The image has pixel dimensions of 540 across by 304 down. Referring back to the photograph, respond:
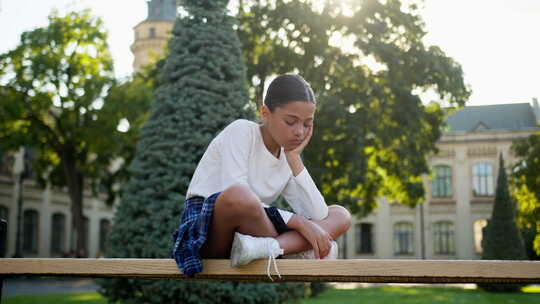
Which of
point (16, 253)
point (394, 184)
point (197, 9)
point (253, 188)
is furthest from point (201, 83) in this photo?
point (16, 253)

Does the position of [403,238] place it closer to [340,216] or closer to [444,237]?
[444,237]

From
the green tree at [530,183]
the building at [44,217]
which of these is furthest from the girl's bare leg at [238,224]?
the building at [44,217]

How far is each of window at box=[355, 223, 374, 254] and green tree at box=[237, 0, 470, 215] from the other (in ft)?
78.4

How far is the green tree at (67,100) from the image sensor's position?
23750 millimetres

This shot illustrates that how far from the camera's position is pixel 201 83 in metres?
8.38

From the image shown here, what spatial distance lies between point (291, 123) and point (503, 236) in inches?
698

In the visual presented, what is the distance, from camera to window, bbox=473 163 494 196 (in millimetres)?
41719

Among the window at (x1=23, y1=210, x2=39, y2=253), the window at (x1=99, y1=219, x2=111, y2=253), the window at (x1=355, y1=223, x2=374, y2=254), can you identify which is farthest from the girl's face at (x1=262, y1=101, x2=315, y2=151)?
the window at (x1=355, y1=223, x2=374, y2=254)

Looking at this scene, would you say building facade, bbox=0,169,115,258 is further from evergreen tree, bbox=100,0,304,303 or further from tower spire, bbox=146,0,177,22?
tower spire, bbox=146,0,177,22

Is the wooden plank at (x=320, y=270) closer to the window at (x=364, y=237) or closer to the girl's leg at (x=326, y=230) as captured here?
the girl's leg at (x=326, y=230)

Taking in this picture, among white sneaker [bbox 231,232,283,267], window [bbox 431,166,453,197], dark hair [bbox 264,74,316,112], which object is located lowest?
white sneaker [bbox 231,232,283,267]

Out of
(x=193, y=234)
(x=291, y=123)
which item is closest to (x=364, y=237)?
(x=291, y=123)

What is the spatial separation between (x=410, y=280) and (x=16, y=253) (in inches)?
1179

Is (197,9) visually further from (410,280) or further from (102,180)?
(102,180)
